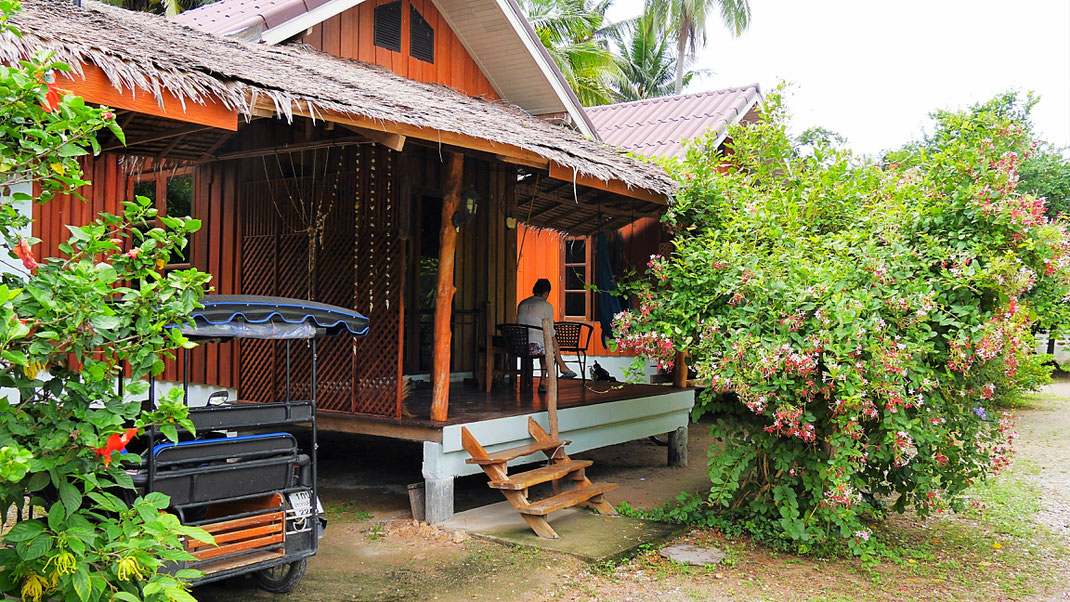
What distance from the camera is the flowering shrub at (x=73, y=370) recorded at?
9.31 ft

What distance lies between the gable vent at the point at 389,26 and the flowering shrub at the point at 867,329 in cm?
461

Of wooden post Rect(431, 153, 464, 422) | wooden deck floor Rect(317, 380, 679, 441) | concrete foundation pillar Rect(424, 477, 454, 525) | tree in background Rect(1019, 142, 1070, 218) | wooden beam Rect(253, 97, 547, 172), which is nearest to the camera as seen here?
wooden beam Rect(253, 97, 547, 172)

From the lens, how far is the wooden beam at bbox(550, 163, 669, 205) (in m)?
6.99

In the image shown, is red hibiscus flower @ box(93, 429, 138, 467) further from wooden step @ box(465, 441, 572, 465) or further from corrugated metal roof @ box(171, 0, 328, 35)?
corrugated metal roof @ box(171, 0, 328, 35)

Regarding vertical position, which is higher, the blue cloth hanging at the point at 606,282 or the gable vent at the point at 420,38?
the gable vent at the point at 420,38

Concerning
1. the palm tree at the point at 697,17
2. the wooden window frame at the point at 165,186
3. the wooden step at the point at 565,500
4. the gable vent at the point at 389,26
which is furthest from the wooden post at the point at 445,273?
the palm tree at the point at 697,17

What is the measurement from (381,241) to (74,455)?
4.31 metres

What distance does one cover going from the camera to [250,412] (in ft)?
15.4

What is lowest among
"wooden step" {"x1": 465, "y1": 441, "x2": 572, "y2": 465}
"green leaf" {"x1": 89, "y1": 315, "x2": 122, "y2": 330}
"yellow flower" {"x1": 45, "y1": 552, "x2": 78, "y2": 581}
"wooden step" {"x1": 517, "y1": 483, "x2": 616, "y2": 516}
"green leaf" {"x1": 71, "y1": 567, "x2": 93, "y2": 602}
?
"wooden step" {"x1": 517, "y1": 483, "x2": 616, "y2": 516}

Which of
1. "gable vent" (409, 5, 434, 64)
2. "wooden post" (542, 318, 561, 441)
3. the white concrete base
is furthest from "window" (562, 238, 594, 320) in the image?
"wooden post" (542, 318, 561, 441)

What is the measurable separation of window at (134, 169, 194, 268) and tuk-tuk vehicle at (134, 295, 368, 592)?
16.3ft

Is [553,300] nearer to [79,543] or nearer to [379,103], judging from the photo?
[379,103]

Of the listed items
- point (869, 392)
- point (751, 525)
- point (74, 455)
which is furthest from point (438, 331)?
point (74, 455)

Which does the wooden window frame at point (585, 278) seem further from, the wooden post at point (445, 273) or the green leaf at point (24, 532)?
the green leaf at point (24, 532)
